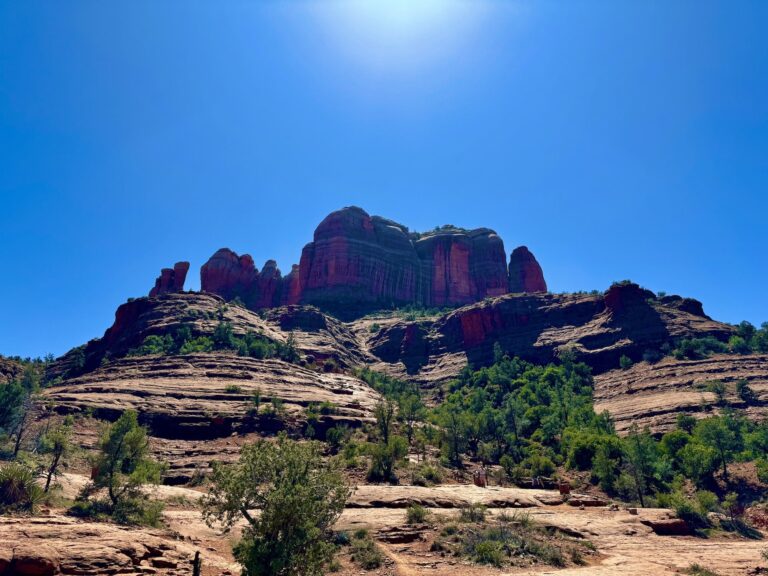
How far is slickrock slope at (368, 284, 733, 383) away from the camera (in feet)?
300

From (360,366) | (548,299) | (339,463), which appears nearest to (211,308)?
(360,366)

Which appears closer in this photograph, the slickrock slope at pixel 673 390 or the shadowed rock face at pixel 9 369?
the slickrock slope at pixel 673 390

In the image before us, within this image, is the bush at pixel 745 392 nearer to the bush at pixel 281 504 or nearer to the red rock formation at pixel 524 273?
the bush at pixel 281 504

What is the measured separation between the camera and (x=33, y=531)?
54.0 feet

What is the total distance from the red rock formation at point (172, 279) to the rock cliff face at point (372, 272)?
9.58 metres

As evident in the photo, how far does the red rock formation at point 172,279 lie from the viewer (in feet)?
497

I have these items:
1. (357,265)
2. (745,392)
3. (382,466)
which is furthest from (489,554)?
(357,265)

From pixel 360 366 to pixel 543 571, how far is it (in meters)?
91.6

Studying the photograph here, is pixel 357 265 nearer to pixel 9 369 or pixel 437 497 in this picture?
pixel 9 369

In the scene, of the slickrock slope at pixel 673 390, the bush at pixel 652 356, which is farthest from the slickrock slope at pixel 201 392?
the bush at pixel 652 356

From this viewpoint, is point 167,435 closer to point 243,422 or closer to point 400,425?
point 243,422

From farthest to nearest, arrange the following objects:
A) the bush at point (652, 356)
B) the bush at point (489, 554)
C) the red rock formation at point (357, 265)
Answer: the red rock formation at point (357, 265), the bush at point (652, 356), the bush at point (489, 554)

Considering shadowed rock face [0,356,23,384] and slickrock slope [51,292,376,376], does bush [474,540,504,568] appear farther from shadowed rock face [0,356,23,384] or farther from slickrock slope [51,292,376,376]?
shadowed rock face [0,356,23,384]

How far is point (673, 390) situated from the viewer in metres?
70.0
